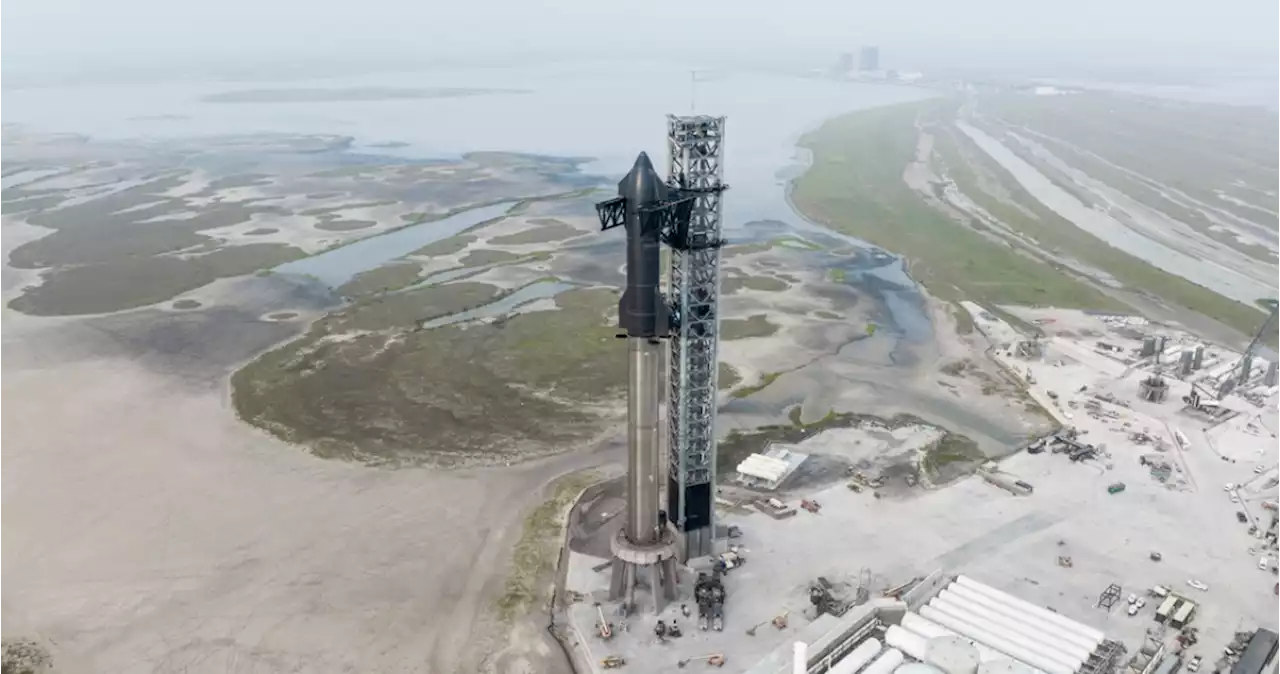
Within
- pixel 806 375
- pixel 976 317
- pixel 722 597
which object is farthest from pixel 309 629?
pixel 976 317

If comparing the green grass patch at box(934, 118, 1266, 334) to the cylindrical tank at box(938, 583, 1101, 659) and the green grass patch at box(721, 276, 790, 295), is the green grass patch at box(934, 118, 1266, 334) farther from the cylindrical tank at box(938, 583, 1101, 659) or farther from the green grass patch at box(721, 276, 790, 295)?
the cylindrical tank at box(938, 583, 1101, 659)

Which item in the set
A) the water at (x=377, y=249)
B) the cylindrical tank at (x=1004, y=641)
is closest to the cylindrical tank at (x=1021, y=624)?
the cylindrical tank at (x=1004, y=641)

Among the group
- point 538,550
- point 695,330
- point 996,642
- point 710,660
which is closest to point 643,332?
point 695,330

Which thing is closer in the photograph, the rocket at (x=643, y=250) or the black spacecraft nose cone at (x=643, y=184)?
the black spacecraft nose cone at (x=643, y=184)

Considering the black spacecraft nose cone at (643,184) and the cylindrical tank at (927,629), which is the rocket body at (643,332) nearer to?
the black spacecraft nose cone at (643,184)

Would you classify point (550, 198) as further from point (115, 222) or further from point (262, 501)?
point (262, 501)

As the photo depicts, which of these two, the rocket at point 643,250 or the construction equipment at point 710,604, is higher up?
the rocket at point 643,250

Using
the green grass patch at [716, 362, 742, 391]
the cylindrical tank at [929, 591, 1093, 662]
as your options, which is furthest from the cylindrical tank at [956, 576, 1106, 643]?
the green grass patch at [716, 362, 742, 391]
